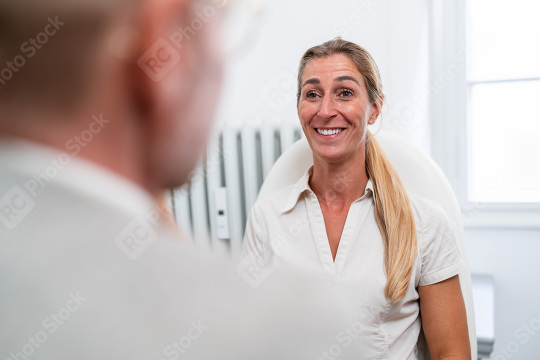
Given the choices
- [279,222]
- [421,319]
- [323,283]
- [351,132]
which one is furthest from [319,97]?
[323,283]

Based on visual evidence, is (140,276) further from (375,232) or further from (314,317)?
(375,232)

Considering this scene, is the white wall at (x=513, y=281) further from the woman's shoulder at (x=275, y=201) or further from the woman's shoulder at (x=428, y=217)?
the woman's shoulder at (x=275, y=201)

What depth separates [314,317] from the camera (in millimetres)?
217

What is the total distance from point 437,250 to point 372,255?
0.14m

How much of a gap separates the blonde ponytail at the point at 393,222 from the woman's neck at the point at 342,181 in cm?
3

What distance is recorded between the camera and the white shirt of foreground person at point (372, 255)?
3.23 feet

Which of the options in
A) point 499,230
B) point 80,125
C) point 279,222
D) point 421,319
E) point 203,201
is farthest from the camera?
point 203,201

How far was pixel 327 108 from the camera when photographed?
1.08 metres

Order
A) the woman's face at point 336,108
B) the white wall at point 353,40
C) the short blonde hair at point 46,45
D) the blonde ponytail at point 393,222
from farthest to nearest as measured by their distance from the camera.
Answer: the white wall at point 353,40
the woman's face at point 336,108
the blonde ponytail at point 393,222
the short blonde hair at point 46,45

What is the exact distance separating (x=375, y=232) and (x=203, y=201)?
35.9 inches

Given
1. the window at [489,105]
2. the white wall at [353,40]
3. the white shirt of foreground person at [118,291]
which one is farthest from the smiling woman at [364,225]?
the white shirt of foreground person at [118,291]

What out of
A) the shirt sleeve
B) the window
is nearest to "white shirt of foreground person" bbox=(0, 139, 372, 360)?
the shirt sleeve

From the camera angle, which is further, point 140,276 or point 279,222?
point 279,222

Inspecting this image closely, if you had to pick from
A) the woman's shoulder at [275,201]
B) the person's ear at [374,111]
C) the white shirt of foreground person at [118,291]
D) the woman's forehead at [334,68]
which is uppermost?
the woman's forehead at [334,68]
